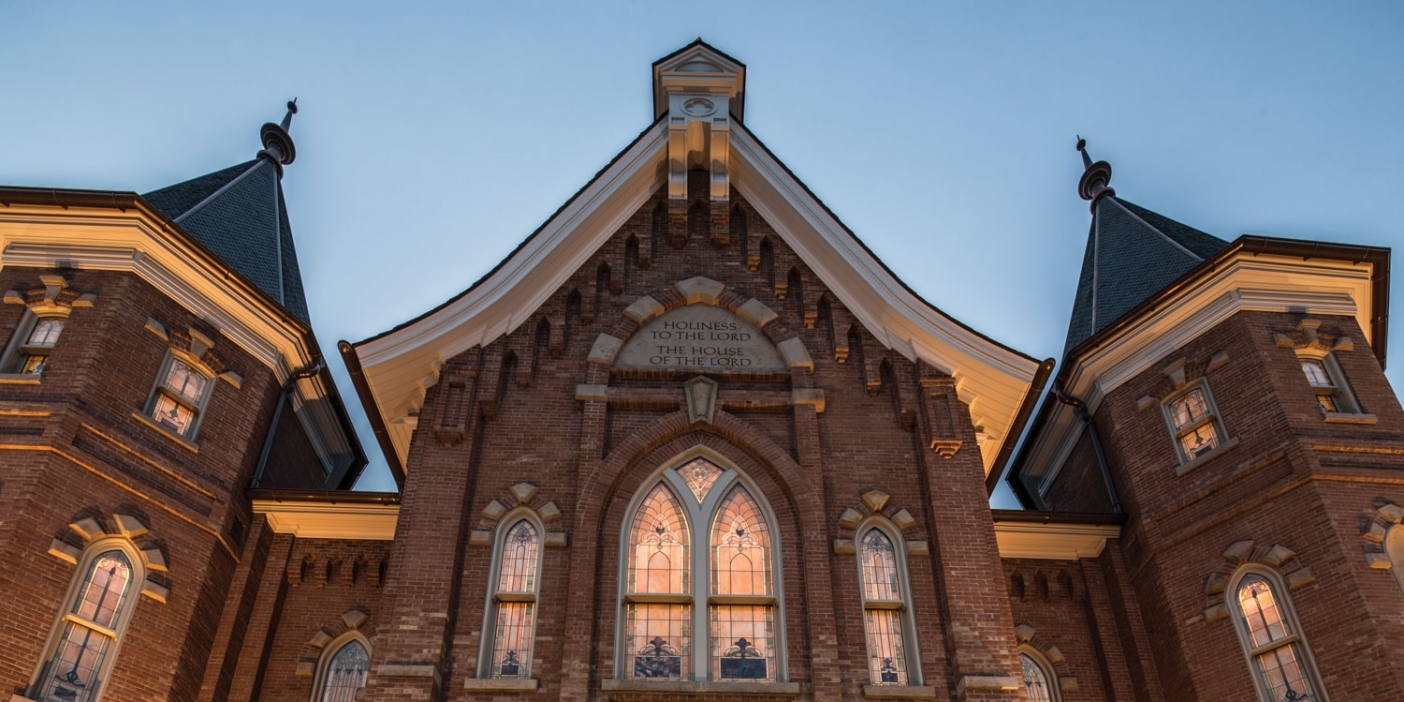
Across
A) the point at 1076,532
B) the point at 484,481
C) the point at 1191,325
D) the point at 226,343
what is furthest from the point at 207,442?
the point at 1191,325

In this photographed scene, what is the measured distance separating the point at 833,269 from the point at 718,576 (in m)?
5.70

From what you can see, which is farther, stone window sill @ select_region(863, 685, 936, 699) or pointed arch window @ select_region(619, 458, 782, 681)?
pointed arch window @ select_region(619, 458, 782, 681)

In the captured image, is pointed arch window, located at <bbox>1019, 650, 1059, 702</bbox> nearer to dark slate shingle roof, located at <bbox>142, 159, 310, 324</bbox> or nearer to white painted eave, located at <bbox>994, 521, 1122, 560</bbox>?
white painted eave, located at <bbox>994, 521, 1122, 560</bbox>

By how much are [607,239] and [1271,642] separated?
11116 millimetres

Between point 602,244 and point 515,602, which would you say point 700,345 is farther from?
point 515,602

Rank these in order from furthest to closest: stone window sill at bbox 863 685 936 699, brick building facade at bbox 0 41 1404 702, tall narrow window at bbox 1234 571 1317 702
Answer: tall narrow window at bbox 1234 571 1317 702 → brick building facade at bbox 0 41 1404 702 → stone window sill at bbox 863 685 936 699

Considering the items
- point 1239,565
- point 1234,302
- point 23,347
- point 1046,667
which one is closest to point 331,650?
point 23,347

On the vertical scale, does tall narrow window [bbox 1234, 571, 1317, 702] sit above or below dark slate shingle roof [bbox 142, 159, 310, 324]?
below

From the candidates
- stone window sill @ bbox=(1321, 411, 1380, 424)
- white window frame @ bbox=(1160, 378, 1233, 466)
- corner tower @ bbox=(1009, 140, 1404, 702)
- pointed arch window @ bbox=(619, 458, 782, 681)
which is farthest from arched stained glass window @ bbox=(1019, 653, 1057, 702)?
stone window sill @ bbox=(1321, 411, 1380, 424)

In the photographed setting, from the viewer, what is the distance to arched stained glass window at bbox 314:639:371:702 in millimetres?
15312

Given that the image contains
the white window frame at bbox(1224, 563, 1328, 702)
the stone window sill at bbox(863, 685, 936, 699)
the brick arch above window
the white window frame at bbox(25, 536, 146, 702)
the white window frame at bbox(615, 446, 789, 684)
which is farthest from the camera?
the white window frame at bbox(1224, 563, 1328, 702)

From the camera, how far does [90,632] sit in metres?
13.3

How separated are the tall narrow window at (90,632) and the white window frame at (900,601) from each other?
30.7 ft

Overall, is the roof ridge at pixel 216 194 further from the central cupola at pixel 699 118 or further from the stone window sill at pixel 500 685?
the stone window sill at pixel 500 685
